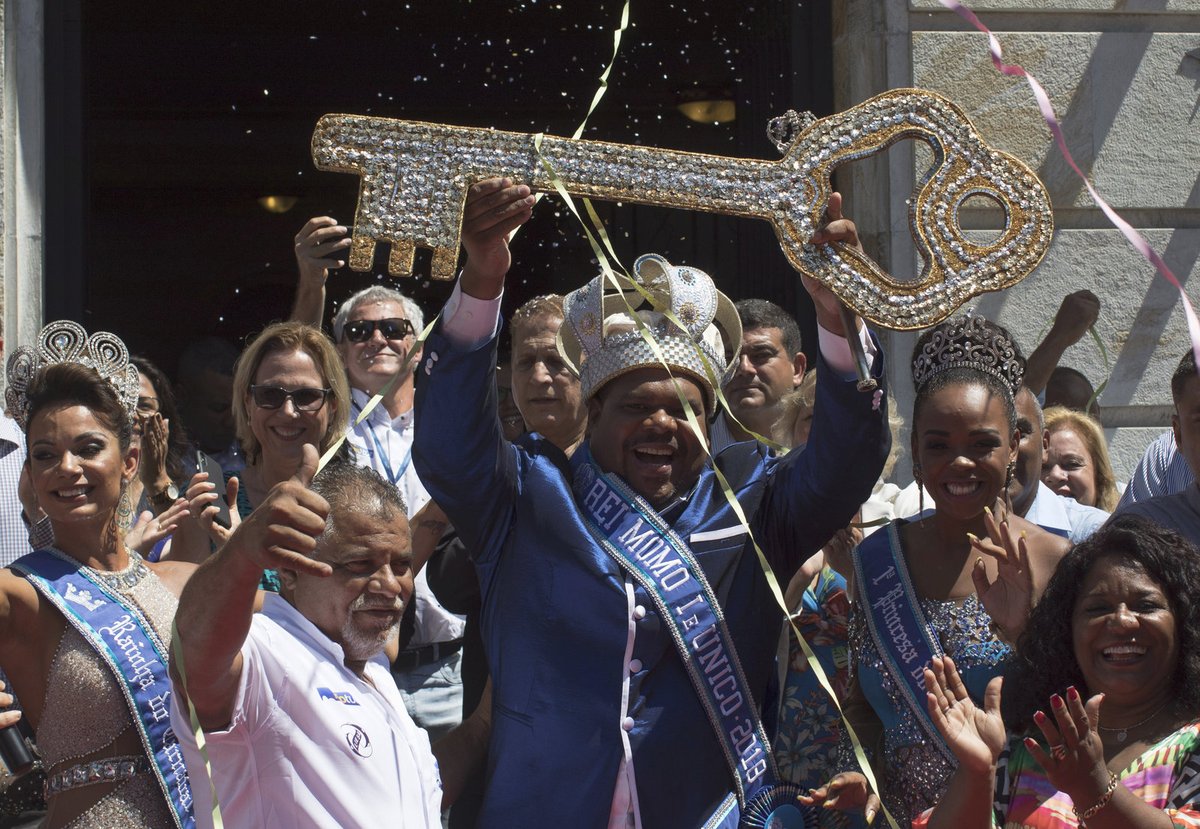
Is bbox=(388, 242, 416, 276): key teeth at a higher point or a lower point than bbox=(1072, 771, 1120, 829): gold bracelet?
higher

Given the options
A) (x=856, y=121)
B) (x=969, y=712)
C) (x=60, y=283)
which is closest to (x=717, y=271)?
(x=60, y=283)

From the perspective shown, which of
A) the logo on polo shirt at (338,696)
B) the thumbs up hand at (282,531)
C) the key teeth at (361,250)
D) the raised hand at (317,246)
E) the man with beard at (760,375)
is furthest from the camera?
the man with beard at (760,375)

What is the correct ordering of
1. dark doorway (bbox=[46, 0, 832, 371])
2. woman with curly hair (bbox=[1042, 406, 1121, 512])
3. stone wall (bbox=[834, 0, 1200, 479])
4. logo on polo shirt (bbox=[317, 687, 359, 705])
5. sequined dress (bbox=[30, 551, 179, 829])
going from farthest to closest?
dark doorway (bbox=[46, 0, 832, 371]) → stone wall (bbox=[834, 0, 1200, 479]) → woman with curly hair (bbox=[1042, 406, 1121, 512]) → sequined dress (bbox=[30, 551, 179, 829]) → logo on polo shirt (bbox=[317, 687, 359, 705])

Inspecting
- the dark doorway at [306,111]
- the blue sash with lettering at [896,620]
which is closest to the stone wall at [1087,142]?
the dark doorway at [306,111]

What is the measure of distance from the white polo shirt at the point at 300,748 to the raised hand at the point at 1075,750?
1156mm

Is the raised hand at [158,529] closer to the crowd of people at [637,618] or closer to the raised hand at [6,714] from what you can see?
the crowd of people at [637,618]

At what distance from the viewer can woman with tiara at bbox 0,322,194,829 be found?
3.60 m

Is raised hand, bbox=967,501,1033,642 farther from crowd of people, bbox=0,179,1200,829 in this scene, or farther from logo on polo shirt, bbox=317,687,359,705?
logo on polo shirt, bbox=317,687,359,705

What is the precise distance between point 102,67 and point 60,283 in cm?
354

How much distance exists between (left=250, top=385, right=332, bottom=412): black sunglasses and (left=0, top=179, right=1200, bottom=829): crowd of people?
12.6 inches

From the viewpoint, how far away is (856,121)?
3.53m

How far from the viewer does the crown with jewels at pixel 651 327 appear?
12.1ft

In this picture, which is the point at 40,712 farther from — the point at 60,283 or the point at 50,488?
Answer: the point at 60,283

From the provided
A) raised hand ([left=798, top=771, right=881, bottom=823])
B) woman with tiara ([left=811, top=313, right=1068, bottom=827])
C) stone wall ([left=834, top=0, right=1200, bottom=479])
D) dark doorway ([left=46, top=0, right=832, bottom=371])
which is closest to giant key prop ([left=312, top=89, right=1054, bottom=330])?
woman with tiara ([left=811, top=313, right=1068, bottom=827])
